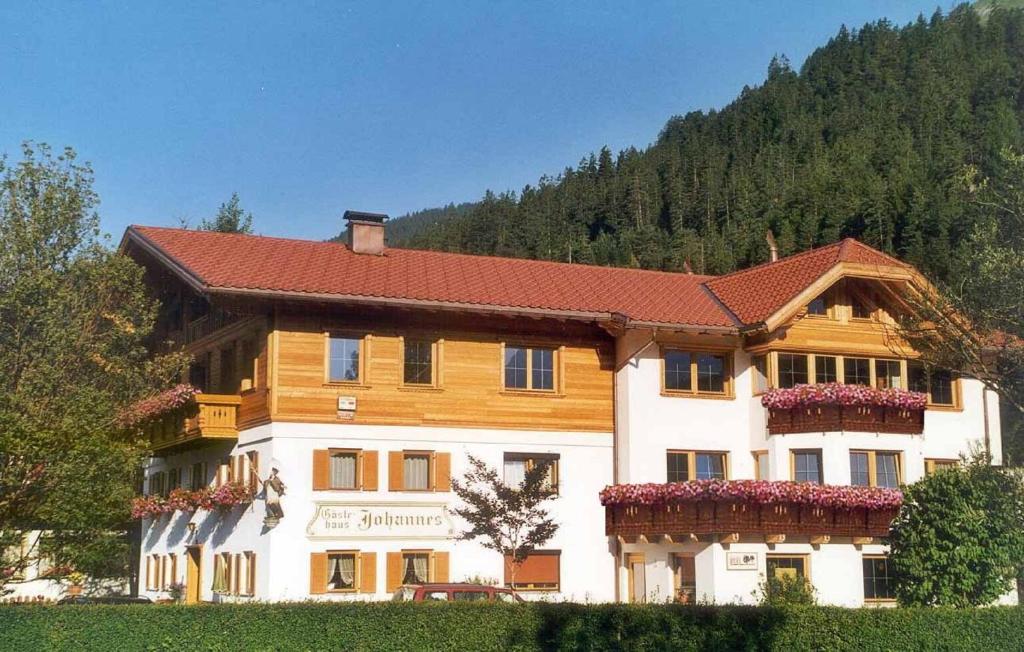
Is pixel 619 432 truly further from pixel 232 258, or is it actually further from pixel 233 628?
pixel 233 628

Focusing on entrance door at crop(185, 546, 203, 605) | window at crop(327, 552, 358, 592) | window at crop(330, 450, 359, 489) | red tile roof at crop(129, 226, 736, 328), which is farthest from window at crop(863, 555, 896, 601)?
entrance door at crop(185, 546, 203, 605)

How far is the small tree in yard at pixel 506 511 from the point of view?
31.5 meters

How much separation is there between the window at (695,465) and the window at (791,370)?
249 centimetres

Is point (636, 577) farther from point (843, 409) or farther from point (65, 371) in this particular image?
point (65, 371)

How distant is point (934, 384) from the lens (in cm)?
3612

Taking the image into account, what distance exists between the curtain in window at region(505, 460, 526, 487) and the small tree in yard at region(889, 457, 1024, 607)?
9.40 m

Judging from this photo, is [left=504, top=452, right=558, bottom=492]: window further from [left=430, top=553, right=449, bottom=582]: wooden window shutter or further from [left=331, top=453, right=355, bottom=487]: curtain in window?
[left=331, top=453, right=355, bottom=487]: curtain in window

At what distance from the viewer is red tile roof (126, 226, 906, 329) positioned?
1262 inches

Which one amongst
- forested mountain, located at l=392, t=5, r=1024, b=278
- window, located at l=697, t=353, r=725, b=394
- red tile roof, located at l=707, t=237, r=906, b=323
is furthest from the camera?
forested mountain, located at l=392, t=5, r=1024, b=278

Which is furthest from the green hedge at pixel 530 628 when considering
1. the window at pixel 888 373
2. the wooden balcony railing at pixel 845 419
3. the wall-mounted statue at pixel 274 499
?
the window at pixel 888 373

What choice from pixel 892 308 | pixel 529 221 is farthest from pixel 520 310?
pixel 529 221

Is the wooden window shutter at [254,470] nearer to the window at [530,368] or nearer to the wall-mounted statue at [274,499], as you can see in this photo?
the wall-mounted statue at [274,499]

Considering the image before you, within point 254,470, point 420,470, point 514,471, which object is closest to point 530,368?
point 514,471

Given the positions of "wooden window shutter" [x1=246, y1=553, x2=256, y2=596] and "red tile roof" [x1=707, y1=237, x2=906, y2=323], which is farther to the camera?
"red tile roof" [x1=707, y1=237, x2=906, y2=323]
